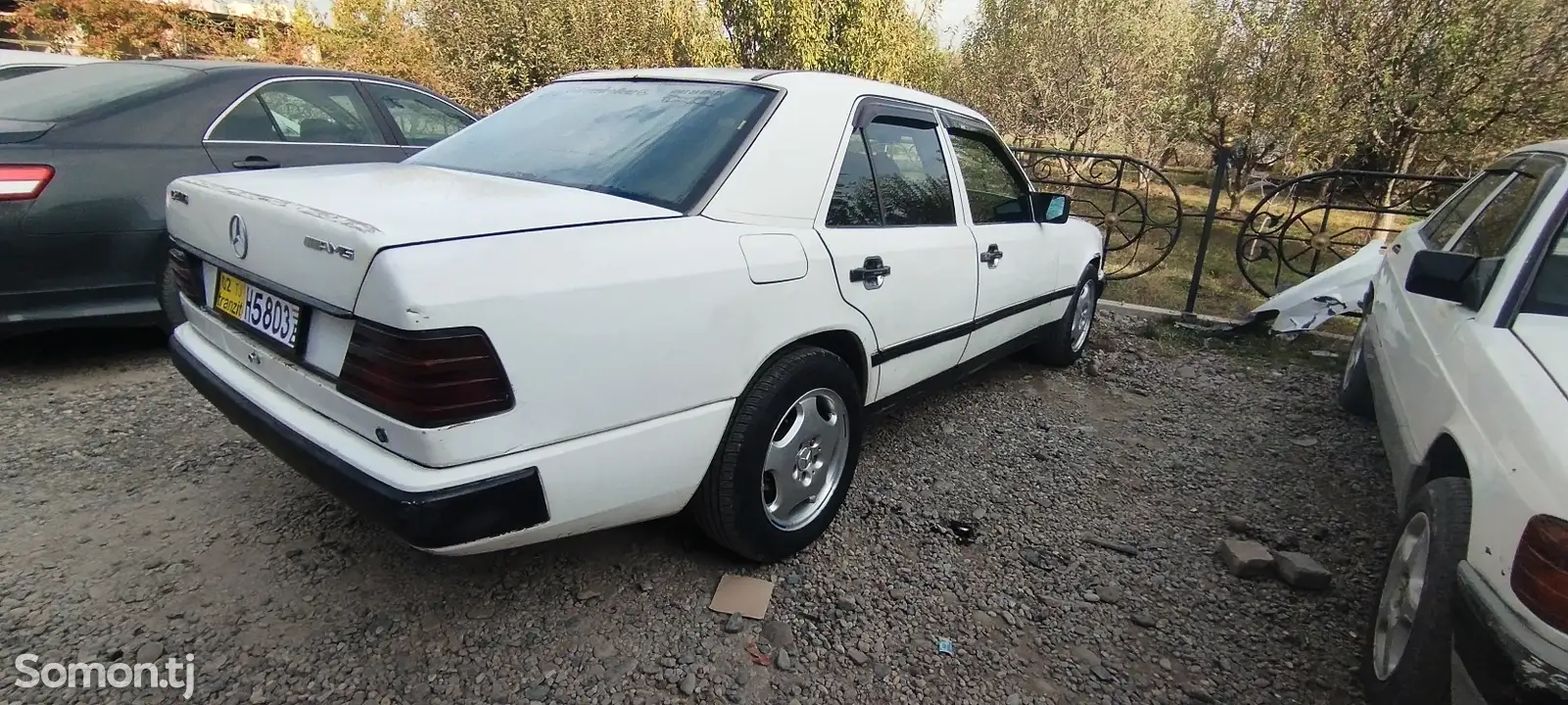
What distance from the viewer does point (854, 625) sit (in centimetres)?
223

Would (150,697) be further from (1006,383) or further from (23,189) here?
(1006,383)

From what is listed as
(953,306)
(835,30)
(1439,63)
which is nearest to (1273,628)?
(953,306)

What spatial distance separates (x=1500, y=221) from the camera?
2.73 meters

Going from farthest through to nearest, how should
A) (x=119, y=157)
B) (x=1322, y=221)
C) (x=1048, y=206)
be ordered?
(x=1322, y=221) → (x=1048, y=206) → (x=119, y=157)

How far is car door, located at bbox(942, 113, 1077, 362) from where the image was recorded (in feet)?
10.6

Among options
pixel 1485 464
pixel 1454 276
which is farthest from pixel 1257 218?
pixel 1485 464

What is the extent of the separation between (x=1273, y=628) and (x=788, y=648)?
1.55 metres

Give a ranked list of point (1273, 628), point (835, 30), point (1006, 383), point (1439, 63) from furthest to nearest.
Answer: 1. point (835, 30)
2. point (1439, 63)
3. point (1006, 383)
4. point (1273, 628)

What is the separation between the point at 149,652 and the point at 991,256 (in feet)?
10.3

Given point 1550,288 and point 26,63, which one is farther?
point 26,63

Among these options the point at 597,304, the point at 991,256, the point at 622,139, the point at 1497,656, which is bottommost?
the point at 1497,656

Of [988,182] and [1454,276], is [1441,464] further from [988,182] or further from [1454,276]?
[988,182]

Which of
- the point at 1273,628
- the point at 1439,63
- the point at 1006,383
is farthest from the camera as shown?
the point at 1439,63

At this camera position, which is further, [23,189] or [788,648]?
[23,189]
